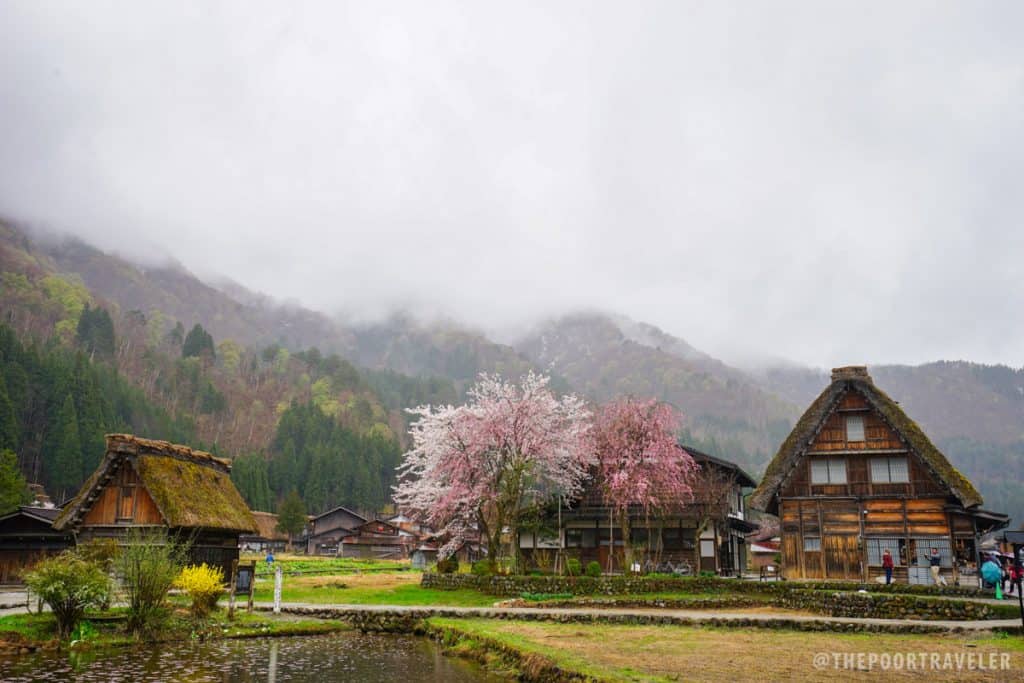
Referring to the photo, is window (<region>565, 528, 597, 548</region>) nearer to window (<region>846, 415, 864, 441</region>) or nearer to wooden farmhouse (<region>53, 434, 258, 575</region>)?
window (<region>846, 415, 864, 441</region>)

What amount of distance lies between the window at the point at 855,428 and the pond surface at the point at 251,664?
80.6 ft

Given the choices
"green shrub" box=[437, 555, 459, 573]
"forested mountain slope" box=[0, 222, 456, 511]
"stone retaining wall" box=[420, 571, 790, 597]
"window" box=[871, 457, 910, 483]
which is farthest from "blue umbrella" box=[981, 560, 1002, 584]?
"forested mountain slope" box=[0, 222, 456, 511]

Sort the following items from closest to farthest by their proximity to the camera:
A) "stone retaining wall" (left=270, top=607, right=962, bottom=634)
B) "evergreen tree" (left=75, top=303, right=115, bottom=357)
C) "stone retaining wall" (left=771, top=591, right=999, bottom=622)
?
1. "stone retaining wall" (left=270, top=607, right=962, bottom=634)
2. "stone retaining wall" (left=771, top=591, right=999, bottom=622)
3. "evergreen tree" (left=75, top=303, right=115, bottom=357)

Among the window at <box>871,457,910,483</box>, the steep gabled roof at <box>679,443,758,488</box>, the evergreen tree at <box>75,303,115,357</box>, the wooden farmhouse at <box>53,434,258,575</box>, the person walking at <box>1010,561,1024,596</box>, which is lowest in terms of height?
the person walking at <box>1010,561,1024,596</box>

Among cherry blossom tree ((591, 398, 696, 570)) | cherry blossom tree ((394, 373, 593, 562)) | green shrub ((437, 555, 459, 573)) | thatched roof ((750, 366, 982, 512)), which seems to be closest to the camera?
thatched roof ((750, 366, 982, 512))

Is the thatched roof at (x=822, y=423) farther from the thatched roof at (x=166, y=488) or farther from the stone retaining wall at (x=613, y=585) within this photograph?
the thatched roof at (x=166, y=488)

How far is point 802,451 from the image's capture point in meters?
37.6

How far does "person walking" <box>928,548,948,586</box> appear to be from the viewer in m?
32.2

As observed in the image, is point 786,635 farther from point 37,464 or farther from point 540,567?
point 37,464

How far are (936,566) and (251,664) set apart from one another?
2944 centimetres

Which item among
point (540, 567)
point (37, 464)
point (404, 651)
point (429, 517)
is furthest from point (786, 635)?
point (37, 464)

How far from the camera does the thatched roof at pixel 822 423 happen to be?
36094 millimetres

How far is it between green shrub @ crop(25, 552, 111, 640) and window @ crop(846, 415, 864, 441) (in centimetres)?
3296

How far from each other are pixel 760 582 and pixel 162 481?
26.9 m
